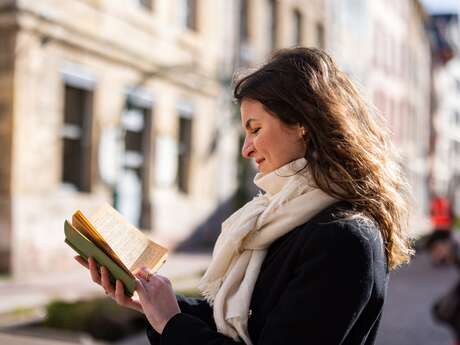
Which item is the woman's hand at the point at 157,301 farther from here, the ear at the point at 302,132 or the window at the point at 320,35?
the window at the point at 320,35

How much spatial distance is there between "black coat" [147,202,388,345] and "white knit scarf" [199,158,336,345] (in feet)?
0.09

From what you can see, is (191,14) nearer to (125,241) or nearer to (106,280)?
(125,241)

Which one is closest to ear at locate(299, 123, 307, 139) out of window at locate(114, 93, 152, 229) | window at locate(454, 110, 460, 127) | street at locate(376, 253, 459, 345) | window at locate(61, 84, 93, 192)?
street at locate(376, 253, 459, 345)

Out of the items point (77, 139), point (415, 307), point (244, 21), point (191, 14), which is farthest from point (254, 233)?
point (244, 21)

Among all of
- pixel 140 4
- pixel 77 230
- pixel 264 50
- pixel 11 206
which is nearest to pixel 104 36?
pixel 140 4

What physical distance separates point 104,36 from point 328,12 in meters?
12.8

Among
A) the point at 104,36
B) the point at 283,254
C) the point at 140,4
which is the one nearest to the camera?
the point at 283,254

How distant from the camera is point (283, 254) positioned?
1.85m

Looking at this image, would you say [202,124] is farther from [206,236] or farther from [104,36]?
[104,36]

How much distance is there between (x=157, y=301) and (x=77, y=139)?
11.4m

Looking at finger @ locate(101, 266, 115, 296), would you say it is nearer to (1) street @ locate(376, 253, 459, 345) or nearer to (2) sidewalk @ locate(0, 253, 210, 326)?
(1) street @ locate(376, 253, 459, 345)

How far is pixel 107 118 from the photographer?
13.6m

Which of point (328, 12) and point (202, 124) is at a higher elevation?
point (328, 12)

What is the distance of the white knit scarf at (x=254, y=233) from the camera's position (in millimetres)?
1857
